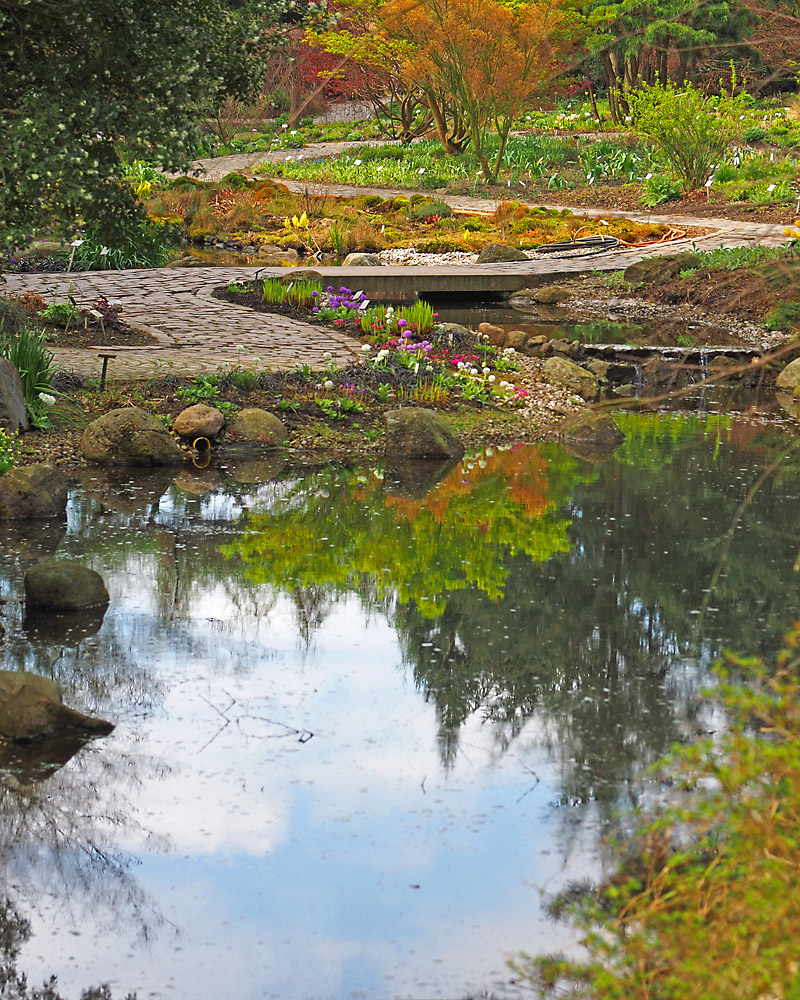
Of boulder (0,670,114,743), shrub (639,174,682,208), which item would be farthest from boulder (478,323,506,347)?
shrub (639,174,682,208)

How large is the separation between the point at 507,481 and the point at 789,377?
4893mm

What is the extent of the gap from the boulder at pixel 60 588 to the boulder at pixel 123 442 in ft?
8.60

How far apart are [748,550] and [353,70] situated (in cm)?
3462

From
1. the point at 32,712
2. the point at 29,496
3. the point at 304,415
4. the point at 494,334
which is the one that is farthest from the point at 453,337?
the point at 32,712

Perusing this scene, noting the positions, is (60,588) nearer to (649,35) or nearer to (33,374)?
(33,374)

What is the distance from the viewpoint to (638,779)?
3854mm

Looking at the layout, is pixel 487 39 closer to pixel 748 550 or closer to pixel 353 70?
pixel 353 70

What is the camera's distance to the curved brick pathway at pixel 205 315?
975 centimetres

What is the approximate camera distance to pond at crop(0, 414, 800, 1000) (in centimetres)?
309

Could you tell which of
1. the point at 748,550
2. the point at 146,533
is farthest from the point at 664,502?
the point at 146,533

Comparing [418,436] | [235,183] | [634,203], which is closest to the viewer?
[418,436]

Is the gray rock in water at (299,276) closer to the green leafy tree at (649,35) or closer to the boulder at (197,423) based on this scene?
the boulder at (197,423)

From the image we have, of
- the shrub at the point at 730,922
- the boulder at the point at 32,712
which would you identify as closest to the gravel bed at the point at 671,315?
the boulder at the point at 32,712

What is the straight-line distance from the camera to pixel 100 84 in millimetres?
6086
